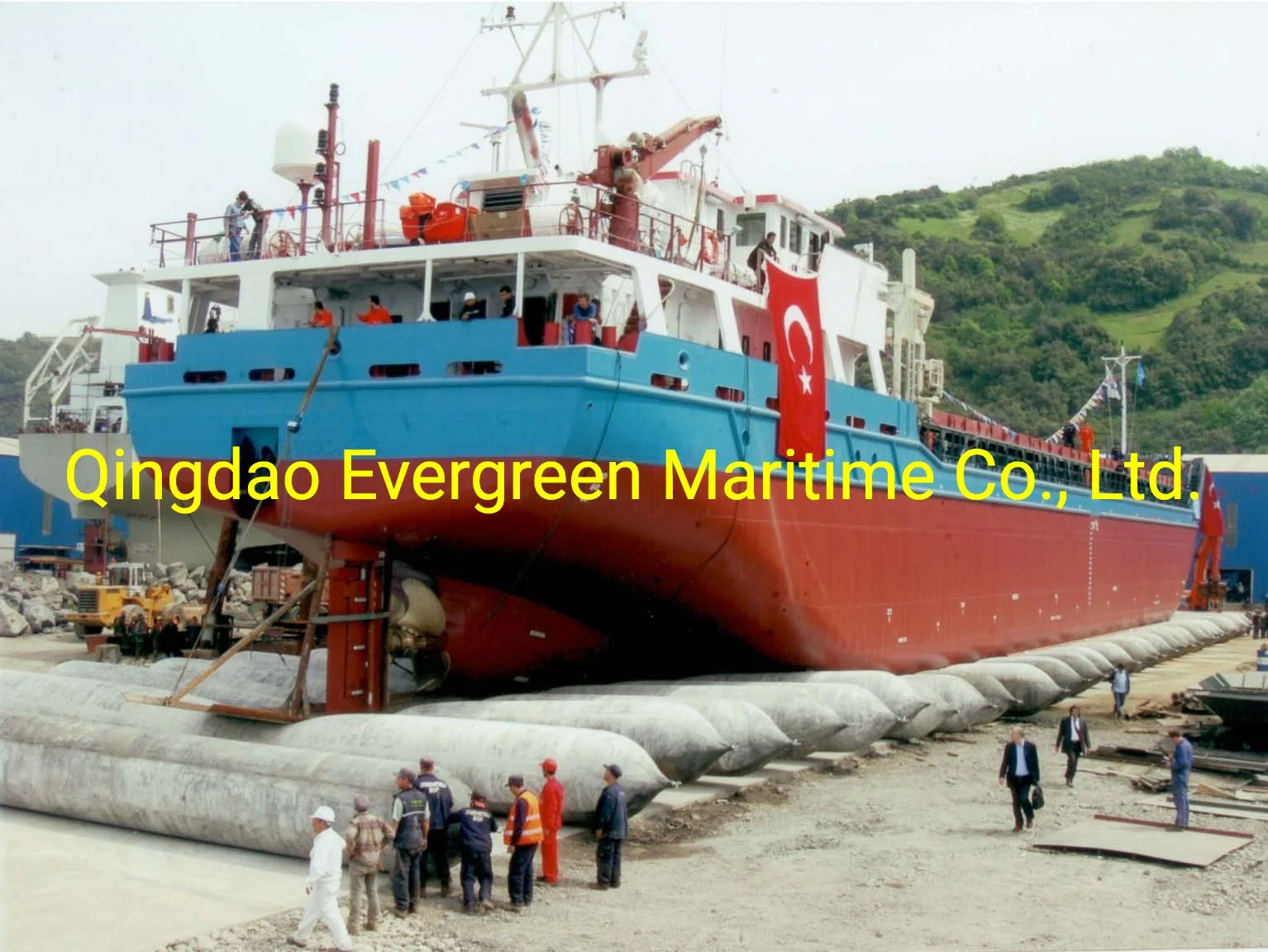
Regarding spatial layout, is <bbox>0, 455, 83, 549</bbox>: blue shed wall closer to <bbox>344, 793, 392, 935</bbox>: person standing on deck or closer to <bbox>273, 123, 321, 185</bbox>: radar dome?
<bbox>273, 123, 321, 185</bbox>: radar dome

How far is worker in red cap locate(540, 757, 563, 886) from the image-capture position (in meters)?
10.2

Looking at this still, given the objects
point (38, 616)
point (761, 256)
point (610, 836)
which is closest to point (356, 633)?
point (610, 836)

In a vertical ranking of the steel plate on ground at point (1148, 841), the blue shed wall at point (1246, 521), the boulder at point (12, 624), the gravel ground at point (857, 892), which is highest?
the blue shed wall at point (1246, 521)

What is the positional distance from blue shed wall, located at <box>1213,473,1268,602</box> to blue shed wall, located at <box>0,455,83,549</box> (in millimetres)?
41083

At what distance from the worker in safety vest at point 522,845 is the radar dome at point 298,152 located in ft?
34.0

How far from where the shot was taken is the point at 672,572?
15859 millimetres

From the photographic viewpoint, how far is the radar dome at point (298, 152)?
1708cm

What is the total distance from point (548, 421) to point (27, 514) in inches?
1461

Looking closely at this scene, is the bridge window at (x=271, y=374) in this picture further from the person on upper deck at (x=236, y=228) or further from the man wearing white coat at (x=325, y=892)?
the man wearing white coat at (x=325, y=892)

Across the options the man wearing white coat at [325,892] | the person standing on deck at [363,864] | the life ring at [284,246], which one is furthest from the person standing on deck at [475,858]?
the life ring at [284,246]

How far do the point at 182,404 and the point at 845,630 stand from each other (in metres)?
9.16

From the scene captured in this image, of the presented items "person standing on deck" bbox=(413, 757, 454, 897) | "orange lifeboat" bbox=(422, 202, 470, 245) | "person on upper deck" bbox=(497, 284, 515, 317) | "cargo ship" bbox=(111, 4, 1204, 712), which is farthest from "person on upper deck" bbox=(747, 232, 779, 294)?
"person standing on deck" bbox=(413, 757, 454, 897)

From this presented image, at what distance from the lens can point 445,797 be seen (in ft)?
32.3

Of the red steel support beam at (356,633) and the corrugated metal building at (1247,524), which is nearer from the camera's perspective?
the red steel support beam at (356,633)
